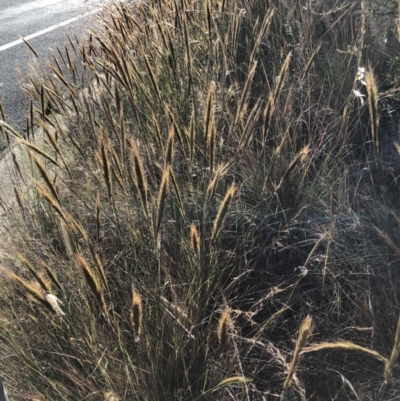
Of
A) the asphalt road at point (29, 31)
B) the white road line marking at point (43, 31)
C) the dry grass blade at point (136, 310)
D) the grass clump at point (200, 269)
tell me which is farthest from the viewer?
the white road line marking at point (43, 31)

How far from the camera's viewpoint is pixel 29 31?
789cm

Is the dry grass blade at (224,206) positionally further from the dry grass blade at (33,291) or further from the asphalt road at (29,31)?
the asphalt road at (29,31)

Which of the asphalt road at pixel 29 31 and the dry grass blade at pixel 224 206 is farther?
the asphalt road at pixel 29 31

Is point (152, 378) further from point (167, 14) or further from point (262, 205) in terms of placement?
point (167, 14)

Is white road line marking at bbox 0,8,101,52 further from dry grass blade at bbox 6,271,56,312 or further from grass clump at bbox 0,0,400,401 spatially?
dry grass blade at bbox 6,271,56,312

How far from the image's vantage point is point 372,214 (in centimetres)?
209

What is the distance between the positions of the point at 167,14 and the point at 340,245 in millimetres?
1928

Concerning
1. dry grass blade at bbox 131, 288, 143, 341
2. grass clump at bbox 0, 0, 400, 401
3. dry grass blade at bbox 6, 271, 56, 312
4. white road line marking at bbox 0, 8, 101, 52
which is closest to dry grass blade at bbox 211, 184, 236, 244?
grass clump at bbox 0, 0, 400, 401

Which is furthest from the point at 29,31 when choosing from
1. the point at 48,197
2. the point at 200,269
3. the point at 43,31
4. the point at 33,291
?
Result: the point at 33,291

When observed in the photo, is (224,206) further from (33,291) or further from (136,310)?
(33,291)

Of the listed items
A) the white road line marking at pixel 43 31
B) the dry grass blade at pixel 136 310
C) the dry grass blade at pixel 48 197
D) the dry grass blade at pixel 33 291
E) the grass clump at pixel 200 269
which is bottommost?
the white road line marking at pixel 43 31

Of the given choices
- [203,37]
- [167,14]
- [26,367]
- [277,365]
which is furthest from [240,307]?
[167,14]

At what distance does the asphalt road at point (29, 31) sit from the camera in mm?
5340

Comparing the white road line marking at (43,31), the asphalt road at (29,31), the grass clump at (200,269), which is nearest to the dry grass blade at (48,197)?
the grass clump at (200,269)
